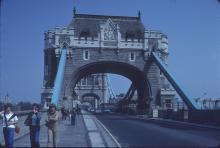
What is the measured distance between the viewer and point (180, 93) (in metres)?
50.6

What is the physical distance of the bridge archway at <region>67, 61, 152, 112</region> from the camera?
58959 mm

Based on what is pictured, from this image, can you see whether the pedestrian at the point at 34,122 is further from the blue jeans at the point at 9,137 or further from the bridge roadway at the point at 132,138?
the bridge roadway at the point at 132,138

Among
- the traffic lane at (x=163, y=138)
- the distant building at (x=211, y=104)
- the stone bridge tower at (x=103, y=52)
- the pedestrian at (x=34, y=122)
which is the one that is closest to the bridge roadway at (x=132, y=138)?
the traffic lane at (x=163, y=138)

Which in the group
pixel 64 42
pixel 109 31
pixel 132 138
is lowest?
pixel 132 138

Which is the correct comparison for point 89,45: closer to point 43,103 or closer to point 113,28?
point 113,28

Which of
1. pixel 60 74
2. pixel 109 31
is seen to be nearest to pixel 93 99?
pixel 109 31

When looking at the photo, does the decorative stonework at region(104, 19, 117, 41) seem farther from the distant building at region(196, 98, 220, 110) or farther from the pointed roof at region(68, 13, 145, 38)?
the distant building at region(196, 98, 220, 110)

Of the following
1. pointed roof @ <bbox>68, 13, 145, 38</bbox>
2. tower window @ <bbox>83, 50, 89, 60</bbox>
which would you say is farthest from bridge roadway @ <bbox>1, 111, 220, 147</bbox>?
pointed roof @ <bbox>68, 13, 145, 38</bbox>

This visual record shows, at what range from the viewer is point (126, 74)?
66125mm

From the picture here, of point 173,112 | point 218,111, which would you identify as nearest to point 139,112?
point 173,112

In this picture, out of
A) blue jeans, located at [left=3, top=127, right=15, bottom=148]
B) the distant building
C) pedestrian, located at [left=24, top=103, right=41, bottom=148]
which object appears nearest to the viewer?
blue jeans, located at [left=3, top=127, right=15, bottom=148]

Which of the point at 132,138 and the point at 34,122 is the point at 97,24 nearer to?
the point at 132,138

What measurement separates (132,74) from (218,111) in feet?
103

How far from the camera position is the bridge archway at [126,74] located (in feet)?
193
